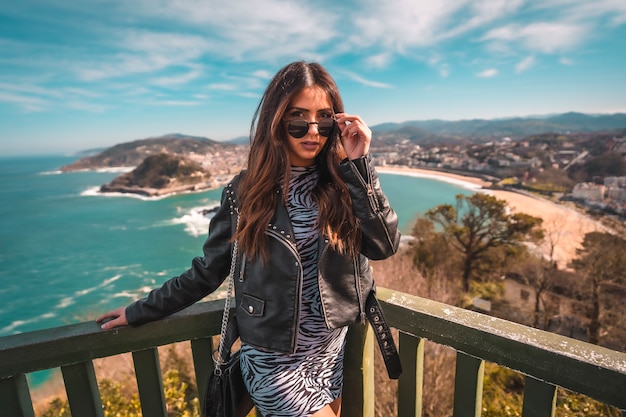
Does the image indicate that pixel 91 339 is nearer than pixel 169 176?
Yes

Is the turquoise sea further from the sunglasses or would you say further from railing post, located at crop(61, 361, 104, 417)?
the sunglasses

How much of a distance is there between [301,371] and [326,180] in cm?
82

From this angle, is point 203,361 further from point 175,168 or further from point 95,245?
Answer: point 175,168

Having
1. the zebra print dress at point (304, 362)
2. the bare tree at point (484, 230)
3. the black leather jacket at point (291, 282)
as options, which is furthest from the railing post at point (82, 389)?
the bare tree at point (484, 230)

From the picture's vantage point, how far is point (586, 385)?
1007mm

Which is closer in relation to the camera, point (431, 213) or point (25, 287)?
point (431, 213)

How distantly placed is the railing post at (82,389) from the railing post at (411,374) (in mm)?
1304

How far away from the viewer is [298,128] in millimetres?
1517

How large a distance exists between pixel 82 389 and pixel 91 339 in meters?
0.24

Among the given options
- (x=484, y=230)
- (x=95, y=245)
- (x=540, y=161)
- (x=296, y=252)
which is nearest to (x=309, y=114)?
(x=296, y=252)

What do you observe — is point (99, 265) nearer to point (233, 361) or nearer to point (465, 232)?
point (465, 232)

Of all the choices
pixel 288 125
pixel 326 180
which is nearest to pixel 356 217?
pixel 326 180

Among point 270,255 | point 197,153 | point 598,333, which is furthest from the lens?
point 197,153

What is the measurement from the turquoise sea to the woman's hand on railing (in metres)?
22.3
